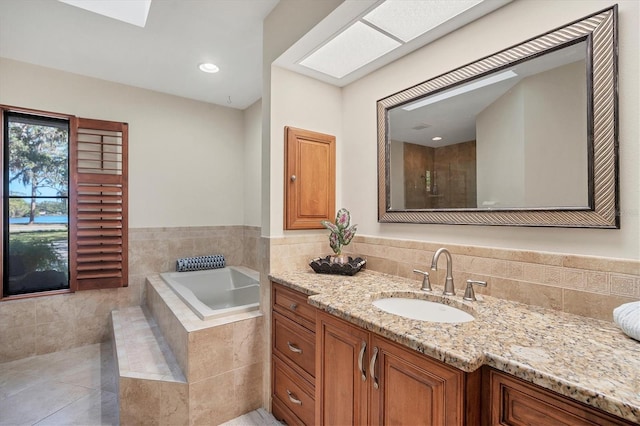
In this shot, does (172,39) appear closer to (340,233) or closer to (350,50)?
(350,50)

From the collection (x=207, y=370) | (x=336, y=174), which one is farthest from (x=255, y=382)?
(x=336, y=174)

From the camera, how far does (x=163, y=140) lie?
10.8 ft

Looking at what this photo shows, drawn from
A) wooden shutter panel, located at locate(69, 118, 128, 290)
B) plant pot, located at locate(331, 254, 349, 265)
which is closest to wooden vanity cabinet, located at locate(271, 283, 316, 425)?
plant pot, located at locate(331, 254, 349, 265)

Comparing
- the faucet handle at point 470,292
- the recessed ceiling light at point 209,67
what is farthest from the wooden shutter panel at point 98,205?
the faucet handle at point 470,292

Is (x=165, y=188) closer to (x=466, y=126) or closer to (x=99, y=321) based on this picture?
(x=99, y=321)

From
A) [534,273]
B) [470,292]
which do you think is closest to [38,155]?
[470,292]

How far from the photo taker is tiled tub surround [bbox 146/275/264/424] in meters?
1.82

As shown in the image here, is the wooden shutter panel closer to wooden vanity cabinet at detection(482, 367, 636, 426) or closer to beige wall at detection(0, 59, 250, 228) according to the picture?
beige wall at detection(0, 59, 250, 228)

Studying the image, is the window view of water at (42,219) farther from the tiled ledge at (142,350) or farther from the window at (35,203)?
the tiled ledge at (142,350)

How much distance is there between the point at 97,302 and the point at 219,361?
1892 mm

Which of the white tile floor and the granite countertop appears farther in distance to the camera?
the white tile floor

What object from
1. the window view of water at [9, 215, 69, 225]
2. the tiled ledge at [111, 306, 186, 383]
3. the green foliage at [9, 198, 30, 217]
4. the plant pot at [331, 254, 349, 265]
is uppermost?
the green foliage at [9, 198, 30, 217]

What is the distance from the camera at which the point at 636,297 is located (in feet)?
3.44

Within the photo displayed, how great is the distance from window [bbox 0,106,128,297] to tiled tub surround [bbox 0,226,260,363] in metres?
0.13
